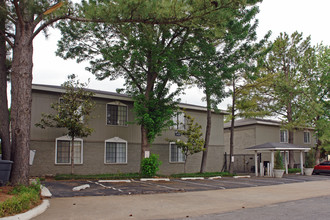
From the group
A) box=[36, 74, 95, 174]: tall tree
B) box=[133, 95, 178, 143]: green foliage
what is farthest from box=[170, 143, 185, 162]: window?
box=[36, 74, 95, 174]: tall tree

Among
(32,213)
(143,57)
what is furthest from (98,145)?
(32,213)

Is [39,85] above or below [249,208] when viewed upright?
above

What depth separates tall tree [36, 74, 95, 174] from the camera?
17.7 meters

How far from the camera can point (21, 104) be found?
36.8 ft

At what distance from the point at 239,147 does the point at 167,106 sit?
16826 mm

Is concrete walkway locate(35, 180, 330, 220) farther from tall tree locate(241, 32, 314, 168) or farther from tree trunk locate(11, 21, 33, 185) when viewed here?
tall tree locate(241, 32, 314, 168)

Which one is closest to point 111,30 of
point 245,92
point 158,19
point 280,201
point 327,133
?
point 158,19

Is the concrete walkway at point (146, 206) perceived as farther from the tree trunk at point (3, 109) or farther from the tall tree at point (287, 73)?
the tall tree at point (287, 73)

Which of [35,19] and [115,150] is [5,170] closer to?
[35,19]

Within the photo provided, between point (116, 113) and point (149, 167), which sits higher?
point (116, 113)

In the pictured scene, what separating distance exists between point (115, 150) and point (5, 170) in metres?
11.5

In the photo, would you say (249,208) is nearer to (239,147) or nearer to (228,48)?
(228,48)

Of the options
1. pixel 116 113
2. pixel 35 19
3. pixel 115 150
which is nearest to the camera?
pixel 35 19

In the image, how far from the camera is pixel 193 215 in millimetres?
8922
